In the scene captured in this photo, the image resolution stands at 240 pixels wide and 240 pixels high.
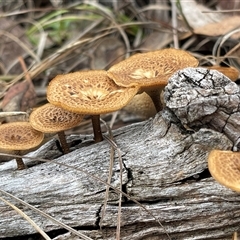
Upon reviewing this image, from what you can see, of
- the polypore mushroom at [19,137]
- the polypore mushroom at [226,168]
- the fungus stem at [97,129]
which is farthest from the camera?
the fungus stem at [97,129]

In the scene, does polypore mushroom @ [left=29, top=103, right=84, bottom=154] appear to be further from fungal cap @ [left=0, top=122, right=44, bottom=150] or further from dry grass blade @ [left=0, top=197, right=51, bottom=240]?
dry grass blade @ [left=0, top=197, right=51, bottom=240]

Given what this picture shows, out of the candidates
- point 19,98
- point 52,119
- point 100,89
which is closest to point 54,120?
point 52,119

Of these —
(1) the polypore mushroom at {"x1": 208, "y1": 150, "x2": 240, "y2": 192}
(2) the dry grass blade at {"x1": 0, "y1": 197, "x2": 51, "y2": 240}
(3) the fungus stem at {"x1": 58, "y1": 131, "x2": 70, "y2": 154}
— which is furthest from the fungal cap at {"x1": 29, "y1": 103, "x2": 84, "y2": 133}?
(1) the polypore mushroom at {"x1": 208, "y1": 150, "x2": 240, "y2": 192}

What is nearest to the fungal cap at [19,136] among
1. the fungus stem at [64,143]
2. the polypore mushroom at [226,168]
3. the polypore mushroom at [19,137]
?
the polypore mushroom at [19,137]

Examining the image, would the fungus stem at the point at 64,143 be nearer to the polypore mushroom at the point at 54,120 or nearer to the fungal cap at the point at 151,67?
the polypore mushroom at the point at 54,120

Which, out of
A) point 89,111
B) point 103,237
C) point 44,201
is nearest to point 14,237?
point 44,201
